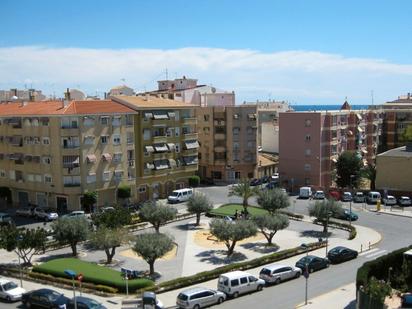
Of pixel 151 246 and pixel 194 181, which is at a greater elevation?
pixel 151 246

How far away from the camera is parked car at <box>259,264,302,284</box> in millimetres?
41125

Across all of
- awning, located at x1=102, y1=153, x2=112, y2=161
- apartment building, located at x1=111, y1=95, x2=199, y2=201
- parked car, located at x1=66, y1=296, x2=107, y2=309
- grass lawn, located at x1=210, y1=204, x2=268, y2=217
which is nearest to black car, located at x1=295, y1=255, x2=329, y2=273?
parked car, located at x1=66, y1=296, x2=107, y2=309

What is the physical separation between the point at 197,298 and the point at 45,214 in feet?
115

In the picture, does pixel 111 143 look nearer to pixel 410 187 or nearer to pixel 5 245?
pixel 5 245

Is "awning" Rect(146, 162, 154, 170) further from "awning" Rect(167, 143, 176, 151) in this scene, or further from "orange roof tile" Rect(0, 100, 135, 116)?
"orange roof tile" Rect(0, 100, 135, 116)

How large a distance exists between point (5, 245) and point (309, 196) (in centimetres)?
4753

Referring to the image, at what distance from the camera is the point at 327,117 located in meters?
88.8

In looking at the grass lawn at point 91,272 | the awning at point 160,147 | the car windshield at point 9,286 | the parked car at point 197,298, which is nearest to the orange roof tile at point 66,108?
the awning at point 160,147

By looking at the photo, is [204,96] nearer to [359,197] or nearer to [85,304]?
[359,197]

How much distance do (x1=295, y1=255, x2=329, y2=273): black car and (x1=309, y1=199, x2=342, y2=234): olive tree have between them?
441 inches

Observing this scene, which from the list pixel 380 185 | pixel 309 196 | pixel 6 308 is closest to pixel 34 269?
pixel 6 308

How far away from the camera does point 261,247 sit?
52.0 m

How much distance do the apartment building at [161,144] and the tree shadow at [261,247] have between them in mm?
27136

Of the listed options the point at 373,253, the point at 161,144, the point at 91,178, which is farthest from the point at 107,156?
the point at 373,253
